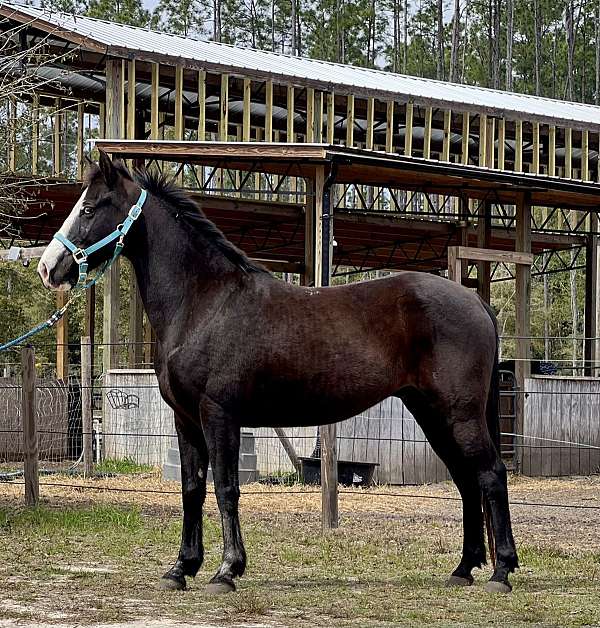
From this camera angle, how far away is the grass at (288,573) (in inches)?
223

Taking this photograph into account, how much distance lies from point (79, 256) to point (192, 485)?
1.54 metres

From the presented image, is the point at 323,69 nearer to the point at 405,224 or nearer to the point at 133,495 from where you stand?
the point at 405,224

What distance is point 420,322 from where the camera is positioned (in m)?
6.60

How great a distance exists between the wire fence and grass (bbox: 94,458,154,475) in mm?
14

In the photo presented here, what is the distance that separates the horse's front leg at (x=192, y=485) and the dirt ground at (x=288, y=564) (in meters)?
0.22

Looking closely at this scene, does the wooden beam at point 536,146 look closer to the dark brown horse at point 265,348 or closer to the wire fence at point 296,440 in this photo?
the wire fence at point 296,440

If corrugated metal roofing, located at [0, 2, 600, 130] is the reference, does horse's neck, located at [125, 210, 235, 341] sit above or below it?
below

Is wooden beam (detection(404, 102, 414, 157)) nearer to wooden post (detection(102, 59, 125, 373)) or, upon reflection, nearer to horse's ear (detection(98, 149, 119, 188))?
wooden post (detection(102, 59, 125, 373))

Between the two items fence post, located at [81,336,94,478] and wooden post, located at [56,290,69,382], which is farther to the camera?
wooden post, located at [56,290,69,382]

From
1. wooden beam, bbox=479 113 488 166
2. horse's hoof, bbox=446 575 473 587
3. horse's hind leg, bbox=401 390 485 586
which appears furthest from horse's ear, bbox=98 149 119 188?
wooden beam, bbox=479 113 488 166

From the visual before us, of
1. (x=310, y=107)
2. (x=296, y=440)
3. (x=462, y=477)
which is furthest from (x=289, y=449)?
(x=310, y=107)

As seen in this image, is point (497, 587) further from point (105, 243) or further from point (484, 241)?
point (484, 241)

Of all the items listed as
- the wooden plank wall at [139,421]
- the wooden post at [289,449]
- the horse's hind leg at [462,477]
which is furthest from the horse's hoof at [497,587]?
the wooden plank wall at [139,421]

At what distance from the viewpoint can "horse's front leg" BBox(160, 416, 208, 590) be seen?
6.66 m
